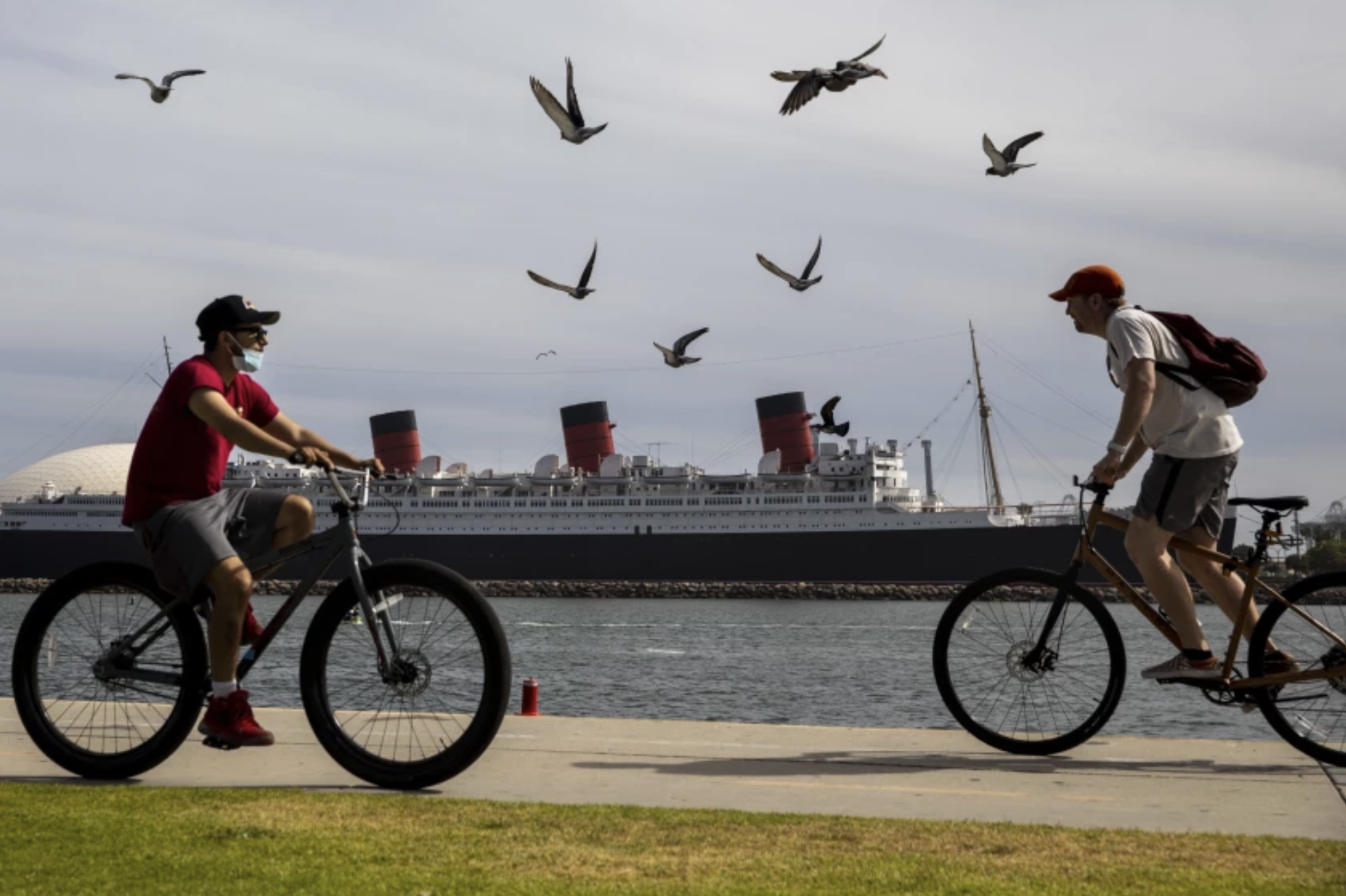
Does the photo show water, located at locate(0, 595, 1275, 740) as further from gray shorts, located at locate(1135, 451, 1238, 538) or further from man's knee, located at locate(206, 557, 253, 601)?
man's knee, located at locate(206, 557, 253, 601)

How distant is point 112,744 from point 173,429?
38.5 inches

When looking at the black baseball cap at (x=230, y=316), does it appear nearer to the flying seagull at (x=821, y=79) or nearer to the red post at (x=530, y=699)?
the red post at (x=530, y=699)

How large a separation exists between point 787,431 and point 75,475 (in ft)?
139

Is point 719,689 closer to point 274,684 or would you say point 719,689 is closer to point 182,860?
point 274,684

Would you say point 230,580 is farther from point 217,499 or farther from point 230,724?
point 230,724

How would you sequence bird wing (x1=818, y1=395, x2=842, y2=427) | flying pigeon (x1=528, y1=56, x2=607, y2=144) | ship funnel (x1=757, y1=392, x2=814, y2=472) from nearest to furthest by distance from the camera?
flying pigeon (x1=528, y1=56, x2=607, y2=144), bird wing (x1=818, y1=395, x2=842, y2=427), ship funnel (x1=757, y1=392, x2=814, y2=472)

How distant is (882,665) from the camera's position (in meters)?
27.4

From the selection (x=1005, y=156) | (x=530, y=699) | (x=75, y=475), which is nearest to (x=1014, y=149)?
(x=1005, y=156)

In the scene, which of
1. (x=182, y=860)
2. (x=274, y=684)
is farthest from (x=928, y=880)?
(x=274, y=684)

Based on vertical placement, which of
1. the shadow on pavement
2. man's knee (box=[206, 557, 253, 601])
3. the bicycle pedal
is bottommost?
the shadow on pavement

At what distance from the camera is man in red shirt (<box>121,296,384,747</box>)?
4230 millimetres

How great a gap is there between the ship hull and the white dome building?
1166 centimetres

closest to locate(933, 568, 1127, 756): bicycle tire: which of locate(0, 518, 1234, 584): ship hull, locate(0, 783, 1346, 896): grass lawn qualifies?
locate(0, 783, 1346, 896): grass lawn

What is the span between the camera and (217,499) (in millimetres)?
4363
